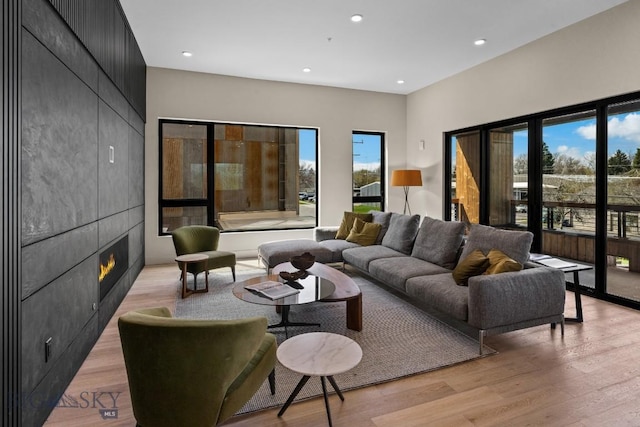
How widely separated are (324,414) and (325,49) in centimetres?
446

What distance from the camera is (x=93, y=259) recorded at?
2916 millimetres

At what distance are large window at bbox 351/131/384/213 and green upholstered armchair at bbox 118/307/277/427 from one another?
5855 mm

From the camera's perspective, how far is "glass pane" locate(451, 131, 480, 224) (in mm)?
A: 5922

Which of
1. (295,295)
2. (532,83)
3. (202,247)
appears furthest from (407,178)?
(295,295)

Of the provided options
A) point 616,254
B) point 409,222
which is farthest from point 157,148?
point 616,254

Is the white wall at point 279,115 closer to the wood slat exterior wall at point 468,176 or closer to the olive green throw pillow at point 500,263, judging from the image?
the wood slat exterior wall at point 468,176

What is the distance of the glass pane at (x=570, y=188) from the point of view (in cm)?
427

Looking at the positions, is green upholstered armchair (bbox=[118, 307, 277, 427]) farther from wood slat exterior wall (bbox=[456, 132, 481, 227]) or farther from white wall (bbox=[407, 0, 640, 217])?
wood slat exterior wall (bbox=[456, 132, 481, 227])

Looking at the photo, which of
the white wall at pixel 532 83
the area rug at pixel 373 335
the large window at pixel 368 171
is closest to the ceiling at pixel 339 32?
the white wall at pixel 532 83

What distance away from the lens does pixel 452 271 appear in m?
3.59

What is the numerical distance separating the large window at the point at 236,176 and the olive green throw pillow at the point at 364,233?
162 cm

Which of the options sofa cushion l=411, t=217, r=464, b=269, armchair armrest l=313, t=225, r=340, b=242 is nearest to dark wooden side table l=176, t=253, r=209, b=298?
armchair armrest l=313, t=225, r=340, b=242

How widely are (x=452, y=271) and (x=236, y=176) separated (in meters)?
4.22

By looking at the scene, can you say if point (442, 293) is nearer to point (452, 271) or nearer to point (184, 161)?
point (452, 271)
